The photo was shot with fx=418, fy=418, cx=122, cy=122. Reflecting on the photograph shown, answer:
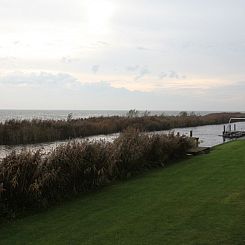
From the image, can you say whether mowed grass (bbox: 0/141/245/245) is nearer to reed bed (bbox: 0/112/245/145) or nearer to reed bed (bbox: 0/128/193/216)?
reed bed (bbox: 0/128/193/216)

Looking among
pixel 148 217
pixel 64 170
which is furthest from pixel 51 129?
pixel 148 217

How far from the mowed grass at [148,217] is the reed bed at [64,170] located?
49 centimetres

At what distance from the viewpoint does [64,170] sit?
37.7ft

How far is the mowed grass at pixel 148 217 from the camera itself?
24.1 feet

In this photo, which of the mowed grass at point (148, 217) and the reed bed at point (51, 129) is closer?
the mowed grass at point (148, 217)

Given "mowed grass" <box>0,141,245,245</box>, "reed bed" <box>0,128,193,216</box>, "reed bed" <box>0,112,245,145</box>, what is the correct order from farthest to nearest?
"reed bed" <box>0,112,245,145</box> < "reed bed" <box>0,128,193,216</box> < "mowed grass" <box>0,141,245,245</box>

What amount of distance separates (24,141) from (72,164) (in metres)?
23.7

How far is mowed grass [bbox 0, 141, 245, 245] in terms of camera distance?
734 centimetres

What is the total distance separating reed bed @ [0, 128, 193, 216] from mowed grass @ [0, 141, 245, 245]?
49cm

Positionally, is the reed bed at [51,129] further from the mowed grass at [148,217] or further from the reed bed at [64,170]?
the mowed grass at [148,217]

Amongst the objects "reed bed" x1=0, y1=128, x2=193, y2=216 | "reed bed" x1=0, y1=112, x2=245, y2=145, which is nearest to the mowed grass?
"reed bed" x1=0, y1=128, x2=193, y2=216

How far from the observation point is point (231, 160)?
16.8m

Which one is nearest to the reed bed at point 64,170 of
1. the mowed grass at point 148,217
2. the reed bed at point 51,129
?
the mowed grass at point 148,217

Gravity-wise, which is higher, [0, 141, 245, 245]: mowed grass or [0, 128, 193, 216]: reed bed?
[0, 128, 193, 216]: reed bed
